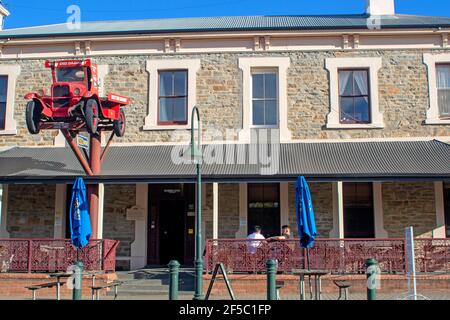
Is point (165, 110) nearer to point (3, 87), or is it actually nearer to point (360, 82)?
point (3, 87)

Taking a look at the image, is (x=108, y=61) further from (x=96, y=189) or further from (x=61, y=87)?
(x=96, y=189)

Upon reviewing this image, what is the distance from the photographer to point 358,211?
1562cm

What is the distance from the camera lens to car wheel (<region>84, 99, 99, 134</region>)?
13.9m

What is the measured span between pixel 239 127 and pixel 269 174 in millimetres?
2517

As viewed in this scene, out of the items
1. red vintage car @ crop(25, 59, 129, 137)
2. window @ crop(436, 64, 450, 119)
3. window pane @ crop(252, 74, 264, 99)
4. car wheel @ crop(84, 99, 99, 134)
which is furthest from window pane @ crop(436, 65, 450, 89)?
car wheel @ crop(84, 99, 99, 134)

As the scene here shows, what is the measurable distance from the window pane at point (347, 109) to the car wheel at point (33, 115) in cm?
800

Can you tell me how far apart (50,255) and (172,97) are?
5555 mm

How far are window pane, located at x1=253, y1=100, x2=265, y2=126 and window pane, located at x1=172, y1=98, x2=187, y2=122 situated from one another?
6.42 ft

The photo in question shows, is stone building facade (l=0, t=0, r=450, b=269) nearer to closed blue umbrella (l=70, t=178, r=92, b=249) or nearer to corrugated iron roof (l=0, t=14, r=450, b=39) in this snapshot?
corrugated iron roof (l=0, t=14, r=450, b=39)

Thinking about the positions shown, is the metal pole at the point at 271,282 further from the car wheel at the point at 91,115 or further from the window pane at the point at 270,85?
the window pane at the point at 270,85

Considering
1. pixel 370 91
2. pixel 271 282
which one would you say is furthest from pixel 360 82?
pixel 271 282

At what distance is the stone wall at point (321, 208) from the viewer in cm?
1540

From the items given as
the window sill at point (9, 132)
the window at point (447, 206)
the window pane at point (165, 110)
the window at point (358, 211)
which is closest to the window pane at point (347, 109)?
the window at point (358, 211)
